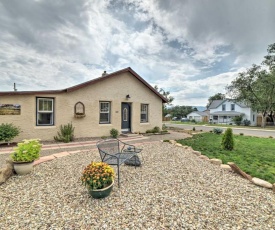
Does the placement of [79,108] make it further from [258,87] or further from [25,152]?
[258,87]

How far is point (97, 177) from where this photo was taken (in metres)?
2.91

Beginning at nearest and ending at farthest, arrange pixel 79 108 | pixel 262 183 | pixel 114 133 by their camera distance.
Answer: pixel 262 183 < pixel 79 108 < pixel 114 133

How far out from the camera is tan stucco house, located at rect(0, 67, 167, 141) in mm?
8156

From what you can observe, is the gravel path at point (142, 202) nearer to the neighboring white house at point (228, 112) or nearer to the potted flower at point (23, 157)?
the potted flower at point (23, 157)

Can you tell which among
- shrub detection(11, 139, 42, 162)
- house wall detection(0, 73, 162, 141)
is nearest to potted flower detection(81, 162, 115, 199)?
shrub detection(11, 139, 42, 162)

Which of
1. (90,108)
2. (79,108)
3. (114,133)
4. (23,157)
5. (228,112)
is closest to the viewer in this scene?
(23,157)

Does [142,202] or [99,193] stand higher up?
[99,193]

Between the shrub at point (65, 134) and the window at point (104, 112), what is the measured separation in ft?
7.03

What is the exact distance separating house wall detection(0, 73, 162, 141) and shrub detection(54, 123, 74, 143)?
0.28 meters

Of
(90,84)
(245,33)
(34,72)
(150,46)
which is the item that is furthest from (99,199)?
(34,72)

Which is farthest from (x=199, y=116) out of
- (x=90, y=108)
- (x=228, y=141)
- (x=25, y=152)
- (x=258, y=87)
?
(x=25, y=152)

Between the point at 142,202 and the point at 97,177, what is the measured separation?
92cm

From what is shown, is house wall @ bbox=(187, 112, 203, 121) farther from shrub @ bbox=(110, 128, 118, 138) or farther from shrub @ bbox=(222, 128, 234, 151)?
shrub @ bbox=(222, 128, 234, 151)

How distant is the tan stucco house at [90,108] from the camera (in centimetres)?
816
